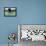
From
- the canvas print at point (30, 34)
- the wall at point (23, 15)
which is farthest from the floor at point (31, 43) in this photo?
the wall at point (23, 15)

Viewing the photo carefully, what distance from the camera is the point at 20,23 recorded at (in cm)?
446

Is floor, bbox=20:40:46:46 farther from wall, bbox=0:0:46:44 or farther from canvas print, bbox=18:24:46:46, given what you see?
wall, bbox=0:0:46:44

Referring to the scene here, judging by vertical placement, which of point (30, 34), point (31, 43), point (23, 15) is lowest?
point (31, 43)

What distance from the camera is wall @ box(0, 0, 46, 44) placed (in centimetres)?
445

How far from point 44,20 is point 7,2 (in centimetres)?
144

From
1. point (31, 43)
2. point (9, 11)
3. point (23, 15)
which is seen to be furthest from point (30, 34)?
point (9, 11)

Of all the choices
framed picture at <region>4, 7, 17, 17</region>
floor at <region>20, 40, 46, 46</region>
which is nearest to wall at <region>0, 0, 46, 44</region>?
framed picture at <region>4, 7, 17, 17</region>

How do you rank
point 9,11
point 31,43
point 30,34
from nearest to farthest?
point 31,43, point 30,34, point 9,11

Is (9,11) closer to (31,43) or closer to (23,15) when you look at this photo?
(23,15)

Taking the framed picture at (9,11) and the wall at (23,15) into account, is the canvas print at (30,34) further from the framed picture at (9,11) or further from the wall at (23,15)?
the framed picture at (9,11)

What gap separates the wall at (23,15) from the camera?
14.6 ft

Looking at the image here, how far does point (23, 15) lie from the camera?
14.7 feet

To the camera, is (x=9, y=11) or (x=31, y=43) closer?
(x=31, y=43)

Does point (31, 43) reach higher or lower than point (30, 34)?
lower
